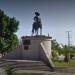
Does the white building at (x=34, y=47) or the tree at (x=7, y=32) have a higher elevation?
the tree at (x=7, y=32)

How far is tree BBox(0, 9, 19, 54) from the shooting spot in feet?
135

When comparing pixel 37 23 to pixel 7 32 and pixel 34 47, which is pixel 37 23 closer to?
pixel 34 47

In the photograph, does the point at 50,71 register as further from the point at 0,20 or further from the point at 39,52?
the point at 0,20

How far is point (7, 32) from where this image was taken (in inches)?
1660

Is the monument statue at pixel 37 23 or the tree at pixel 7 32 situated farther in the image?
the tree at pixel 7 32

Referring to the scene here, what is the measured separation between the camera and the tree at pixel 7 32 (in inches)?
1625

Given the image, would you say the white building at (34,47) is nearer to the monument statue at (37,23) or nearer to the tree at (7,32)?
the monument statue at (37,23)

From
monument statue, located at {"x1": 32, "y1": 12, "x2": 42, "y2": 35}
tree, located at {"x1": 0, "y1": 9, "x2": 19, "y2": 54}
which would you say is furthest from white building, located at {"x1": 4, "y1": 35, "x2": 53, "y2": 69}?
tree, located at {"x1": 0, "y1": 9, "x2": 19, "y2": 54}

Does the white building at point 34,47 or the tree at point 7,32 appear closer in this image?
the white building at point 34,47

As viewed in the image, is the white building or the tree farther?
the tree


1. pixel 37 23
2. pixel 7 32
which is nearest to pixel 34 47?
pixel 37 23

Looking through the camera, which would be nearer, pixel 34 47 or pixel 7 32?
pixel 34 47

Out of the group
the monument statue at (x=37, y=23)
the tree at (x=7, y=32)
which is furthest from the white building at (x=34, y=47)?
the tree at (x=7, y=32)

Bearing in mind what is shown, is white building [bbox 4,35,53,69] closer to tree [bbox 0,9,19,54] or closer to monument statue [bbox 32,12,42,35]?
monument statue [bbox 32,12,42,35]
